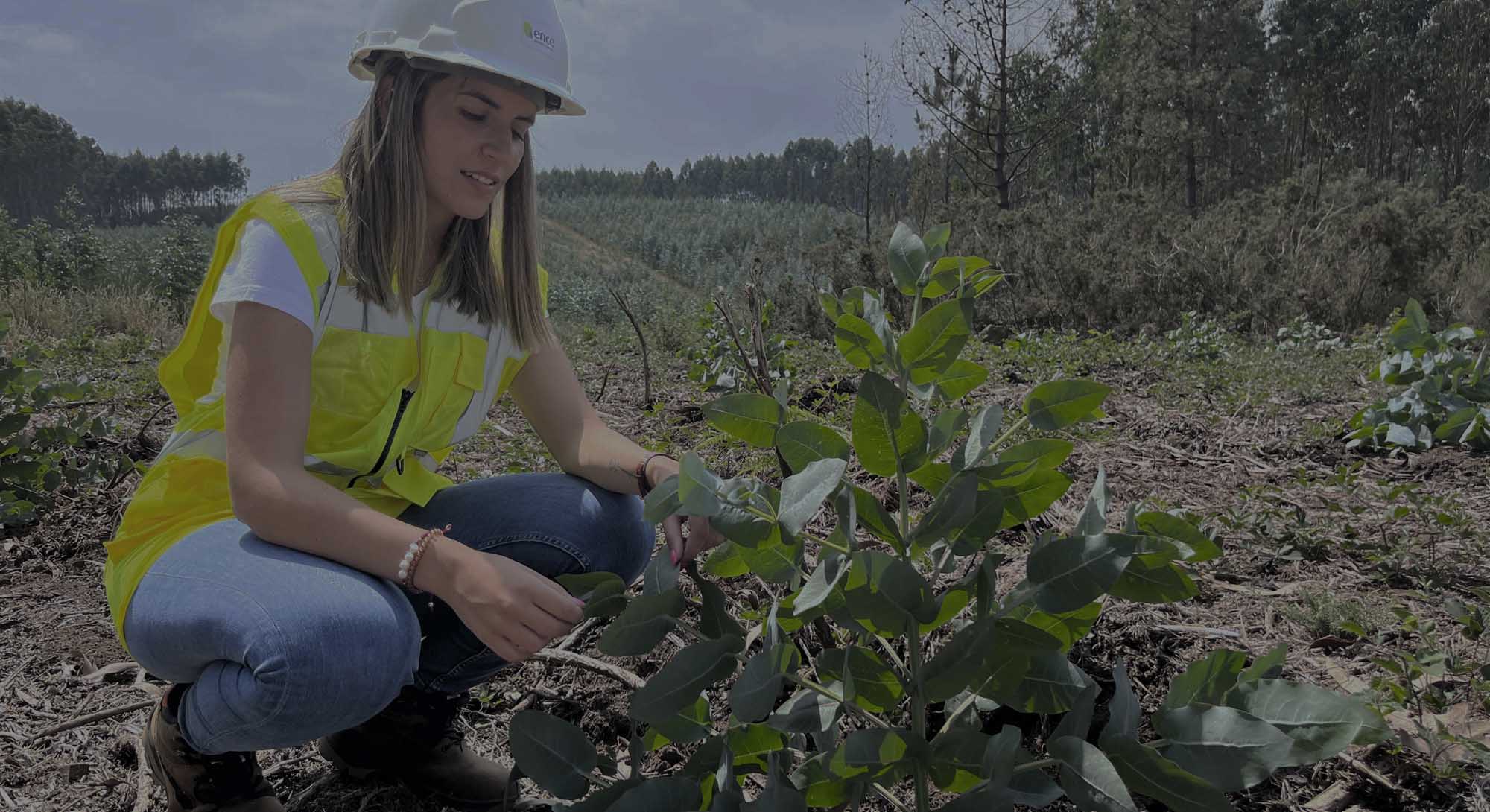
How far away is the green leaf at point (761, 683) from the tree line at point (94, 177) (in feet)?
216

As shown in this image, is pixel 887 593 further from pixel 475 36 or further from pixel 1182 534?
pixel 475 36

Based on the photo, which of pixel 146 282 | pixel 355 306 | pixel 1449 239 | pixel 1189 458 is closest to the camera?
pixel 355 306

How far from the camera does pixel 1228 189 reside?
30.8 m

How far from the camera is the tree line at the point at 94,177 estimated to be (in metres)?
62.5

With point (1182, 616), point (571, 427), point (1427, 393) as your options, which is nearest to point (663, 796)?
point (571, 427)

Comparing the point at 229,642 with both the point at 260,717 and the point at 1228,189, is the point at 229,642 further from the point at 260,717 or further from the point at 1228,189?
the point at 1228,189

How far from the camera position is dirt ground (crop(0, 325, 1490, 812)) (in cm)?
162

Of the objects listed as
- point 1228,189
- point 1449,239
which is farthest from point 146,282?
point 1228,189

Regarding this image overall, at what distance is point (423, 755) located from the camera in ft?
5.35

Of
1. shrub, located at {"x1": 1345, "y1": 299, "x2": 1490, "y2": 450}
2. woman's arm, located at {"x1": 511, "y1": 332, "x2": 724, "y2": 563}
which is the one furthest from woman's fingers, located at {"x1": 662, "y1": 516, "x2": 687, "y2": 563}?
shrub, located at {"x1": 1345, "y1": 299, "x2": 1490, "y2": 450}

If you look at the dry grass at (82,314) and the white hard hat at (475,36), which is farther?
the dry grass at (82,314)

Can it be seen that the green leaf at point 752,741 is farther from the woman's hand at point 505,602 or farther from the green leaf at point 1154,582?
the green leaf at point 1154,582

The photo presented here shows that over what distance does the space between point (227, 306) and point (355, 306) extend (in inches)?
7.9

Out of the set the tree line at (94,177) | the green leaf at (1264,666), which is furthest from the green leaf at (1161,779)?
the tree line at (94,177)
